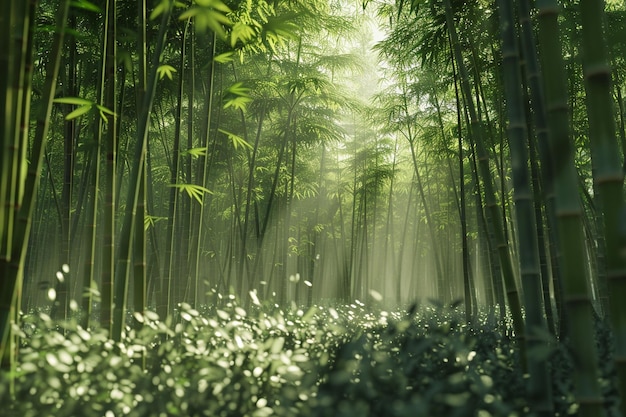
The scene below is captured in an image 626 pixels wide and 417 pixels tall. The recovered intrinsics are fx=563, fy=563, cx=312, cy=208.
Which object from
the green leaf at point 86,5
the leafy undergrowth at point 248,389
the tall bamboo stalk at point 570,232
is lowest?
the leafy undergrowth at point 248,389

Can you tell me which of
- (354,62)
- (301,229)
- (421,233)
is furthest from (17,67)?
(421,233)

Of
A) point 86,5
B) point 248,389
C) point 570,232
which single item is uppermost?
point 86,5

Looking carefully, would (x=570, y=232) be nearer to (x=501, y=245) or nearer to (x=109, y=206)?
(x=501, y=245)

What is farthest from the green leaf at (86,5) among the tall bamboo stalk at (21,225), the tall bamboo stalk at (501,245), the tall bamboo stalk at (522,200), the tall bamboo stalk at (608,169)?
the tall bamboo stalk at (501,245)

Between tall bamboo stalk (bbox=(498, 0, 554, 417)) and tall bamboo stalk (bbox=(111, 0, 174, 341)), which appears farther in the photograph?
tall bamboo stalk (bbox=(111, 0, 174, 341))

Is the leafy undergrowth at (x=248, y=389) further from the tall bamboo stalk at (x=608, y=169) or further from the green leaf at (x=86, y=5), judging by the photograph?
the green leaf at (x=86, y=5)

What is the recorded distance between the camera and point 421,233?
66.8 feet

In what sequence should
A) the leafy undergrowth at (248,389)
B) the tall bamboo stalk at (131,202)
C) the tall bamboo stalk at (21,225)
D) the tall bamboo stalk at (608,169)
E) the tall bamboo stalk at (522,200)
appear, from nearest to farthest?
the tall bamboo stalk at (608,169), the leafy undergrowth at (248,389), the tall bamboo stalk at (21,225), the tall bamboo stalk at (522,200), the tall bamboo stalk at (131,202)

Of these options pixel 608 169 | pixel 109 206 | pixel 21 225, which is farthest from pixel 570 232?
pixel 109 206

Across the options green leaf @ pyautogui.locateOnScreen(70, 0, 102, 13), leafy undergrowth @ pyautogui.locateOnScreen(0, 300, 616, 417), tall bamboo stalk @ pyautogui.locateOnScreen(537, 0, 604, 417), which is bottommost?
leafy undergrowth @ pyautogui.locateOnScreen(0, 300, 616, 417)

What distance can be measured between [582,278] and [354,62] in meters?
8.14

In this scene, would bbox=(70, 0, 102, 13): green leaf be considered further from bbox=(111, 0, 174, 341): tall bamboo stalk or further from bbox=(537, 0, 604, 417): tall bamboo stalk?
bbox=(537, 0, 604, 417): tall bamboo stalk

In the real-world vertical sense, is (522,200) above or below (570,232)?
above

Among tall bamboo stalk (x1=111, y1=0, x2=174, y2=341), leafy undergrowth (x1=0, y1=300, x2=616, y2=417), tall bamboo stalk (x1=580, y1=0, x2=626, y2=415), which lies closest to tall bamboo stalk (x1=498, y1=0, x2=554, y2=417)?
leafy undergrowth (x1=0, y1=300, x2=616, y2=417)
